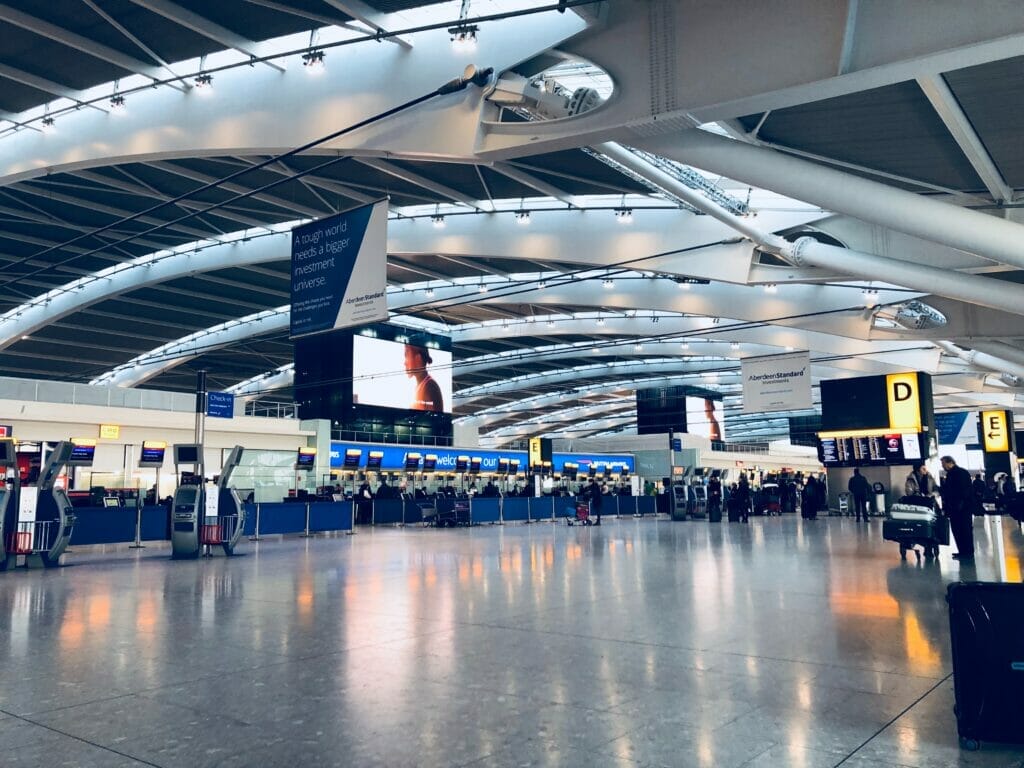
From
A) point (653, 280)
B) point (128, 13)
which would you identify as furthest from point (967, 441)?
point (128, 13)

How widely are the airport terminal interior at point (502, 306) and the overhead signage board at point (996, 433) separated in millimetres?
8601

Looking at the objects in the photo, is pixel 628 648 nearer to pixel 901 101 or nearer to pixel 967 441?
pixel 901 101

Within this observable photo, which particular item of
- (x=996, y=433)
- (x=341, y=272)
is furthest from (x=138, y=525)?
(x=996, y=433)

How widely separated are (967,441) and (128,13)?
1763 inches

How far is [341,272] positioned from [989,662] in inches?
390

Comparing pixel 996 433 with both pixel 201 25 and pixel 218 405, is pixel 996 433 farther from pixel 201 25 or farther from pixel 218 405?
pixel 201 25

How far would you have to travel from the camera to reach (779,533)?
21.1 metres

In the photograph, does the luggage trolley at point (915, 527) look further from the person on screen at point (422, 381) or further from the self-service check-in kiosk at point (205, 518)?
the person on screen at point (422, 381)

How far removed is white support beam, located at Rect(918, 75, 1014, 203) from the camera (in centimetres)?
924

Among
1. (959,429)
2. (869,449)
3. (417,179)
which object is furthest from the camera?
(959,429)

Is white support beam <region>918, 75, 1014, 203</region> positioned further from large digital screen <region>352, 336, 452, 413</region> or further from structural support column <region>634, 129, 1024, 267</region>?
large digital screen <region>352, 336, 452, 413</region>

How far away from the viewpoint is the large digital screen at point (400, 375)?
33.3 meters

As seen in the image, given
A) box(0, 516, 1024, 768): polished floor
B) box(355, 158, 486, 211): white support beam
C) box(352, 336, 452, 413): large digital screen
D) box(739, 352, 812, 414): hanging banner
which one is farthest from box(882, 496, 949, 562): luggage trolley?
box(352, 336, 452, 413): large digital screen

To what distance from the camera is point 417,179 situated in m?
17.2
